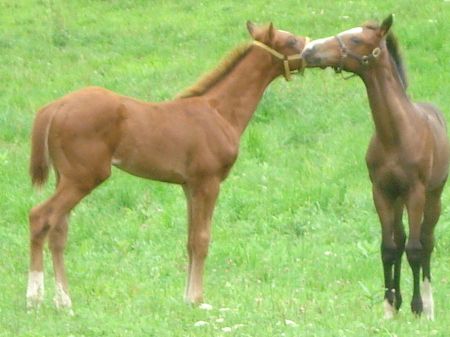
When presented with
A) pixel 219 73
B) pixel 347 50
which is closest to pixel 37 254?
pixel 219 73

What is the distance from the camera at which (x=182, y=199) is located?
940 centimetres

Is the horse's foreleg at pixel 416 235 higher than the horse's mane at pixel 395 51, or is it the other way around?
the horse's mane at pixel 395 51

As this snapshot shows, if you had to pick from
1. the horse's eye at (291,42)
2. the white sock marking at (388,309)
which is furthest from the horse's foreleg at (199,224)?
the white sock marking at (388,309)

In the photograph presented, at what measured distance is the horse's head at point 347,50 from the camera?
5.77 m

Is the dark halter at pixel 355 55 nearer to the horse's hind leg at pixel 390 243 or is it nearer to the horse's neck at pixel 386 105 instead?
the horse's neck at pixel 386 105

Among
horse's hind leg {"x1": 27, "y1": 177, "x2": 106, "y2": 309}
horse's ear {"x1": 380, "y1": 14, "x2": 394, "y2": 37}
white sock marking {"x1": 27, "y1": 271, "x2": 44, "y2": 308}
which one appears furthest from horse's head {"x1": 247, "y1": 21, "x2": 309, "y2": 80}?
white sock marking {"x1": 27, "y1": 271, "x2": 44, "y2": 308}

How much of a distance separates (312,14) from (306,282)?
9.01 metres

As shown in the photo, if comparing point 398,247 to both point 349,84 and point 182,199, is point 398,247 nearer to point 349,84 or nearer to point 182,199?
point 182,199

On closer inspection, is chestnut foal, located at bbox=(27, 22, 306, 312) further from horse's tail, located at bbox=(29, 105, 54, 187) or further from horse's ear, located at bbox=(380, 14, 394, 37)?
horse's ear, located at bbox=(380, 14, 394, 37)

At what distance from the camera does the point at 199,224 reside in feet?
21.6

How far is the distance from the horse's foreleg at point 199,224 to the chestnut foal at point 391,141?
3.97ft

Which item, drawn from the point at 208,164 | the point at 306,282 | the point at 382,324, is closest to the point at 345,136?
the point at 306,282

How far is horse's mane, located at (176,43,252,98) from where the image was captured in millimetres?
6930

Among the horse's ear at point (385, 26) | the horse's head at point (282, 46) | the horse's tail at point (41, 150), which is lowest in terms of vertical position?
the horse's tail at point (41, 150)
